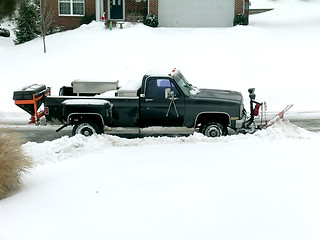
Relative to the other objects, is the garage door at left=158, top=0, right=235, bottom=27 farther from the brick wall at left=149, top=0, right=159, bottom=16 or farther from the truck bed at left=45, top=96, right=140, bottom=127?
the truck bed at left=45, top=96, right=140, bottom=127

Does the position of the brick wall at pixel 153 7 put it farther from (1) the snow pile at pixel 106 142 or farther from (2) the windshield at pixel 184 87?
(1) the snow pile at pixel 106 142

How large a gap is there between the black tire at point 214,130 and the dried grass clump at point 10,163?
4.89 m

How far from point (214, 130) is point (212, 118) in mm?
333

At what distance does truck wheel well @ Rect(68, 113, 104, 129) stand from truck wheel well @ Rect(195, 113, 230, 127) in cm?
248

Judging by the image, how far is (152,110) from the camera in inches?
445

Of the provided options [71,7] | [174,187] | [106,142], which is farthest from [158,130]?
[71,7]

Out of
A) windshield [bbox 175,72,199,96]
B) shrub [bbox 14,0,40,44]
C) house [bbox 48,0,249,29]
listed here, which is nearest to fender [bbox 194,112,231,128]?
windshield [bbox 175,72,199,96]

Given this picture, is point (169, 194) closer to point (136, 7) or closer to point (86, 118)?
point (86, 118)

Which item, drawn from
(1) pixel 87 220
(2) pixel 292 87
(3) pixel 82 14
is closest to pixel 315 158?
(1) pixel 87 220

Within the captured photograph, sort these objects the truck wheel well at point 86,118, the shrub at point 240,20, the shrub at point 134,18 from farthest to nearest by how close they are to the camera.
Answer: the shrub at point 134,18 < the shrub at point 240,20 < the truck wheel well at point 86,118

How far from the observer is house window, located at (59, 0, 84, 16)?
96.2 feet

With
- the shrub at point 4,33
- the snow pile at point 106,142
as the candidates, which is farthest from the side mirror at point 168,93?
the shrub at point 4,33

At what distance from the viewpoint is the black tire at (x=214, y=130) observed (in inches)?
446

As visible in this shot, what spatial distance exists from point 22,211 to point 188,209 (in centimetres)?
238
